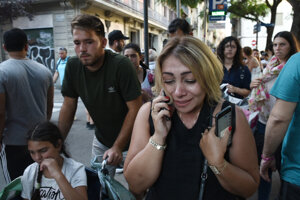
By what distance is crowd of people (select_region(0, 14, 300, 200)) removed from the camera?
130 centimetres

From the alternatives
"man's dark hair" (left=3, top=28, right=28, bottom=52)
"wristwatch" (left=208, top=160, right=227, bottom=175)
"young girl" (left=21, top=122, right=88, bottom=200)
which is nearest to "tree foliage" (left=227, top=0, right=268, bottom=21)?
"man's dark hair" (left=3, top=28, right=28, bottom=52)

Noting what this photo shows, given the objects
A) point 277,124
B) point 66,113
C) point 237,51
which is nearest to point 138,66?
point 237,51

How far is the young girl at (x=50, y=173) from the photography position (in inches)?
71.7

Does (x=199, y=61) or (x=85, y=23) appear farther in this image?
(x=85, y=23)

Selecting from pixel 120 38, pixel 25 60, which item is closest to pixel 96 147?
pixel 25 60

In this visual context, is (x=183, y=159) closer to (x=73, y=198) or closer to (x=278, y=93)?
(x=278, y=93)

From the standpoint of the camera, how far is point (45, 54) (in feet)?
50.6

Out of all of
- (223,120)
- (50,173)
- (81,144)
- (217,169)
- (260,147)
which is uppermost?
(223,120)

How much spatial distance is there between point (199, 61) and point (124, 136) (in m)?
1.06

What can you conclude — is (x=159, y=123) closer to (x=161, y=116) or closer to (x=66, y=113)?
(x=161, y=116)

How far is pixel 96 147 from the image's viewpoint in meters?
2.62

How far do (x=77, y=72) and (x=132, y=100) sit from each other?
59 centimetres

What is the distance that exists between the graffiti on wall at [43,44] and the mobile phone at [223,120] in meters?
15.5

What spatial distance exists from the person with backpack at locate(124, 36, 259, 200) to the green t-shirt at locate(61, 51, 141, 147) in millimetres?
840
